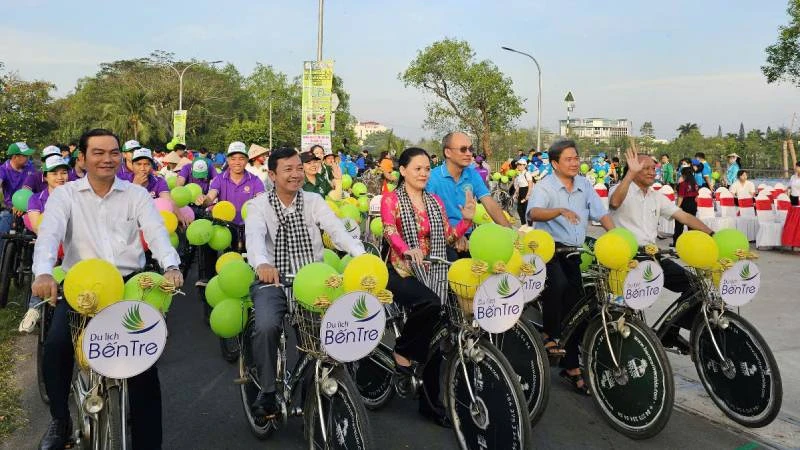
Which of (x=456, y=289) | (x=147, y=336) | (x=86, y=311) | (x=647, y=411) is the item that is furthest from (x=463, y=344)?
(x=86, y=311)

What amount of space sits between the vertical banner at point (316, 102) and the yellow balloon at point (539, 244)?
10672 millimetres

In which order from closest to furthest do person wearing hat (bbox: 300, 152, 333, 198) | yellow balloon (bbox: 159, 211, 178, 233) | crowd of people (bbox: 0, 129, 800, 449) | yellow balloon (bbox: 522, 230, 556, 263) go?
crowd of people (bbox: 0, 129, 800, 449) < yellow balloon (bbox: 522, 230, 556, 263) < yellow balloon (bbox: 159, 211, 178, 233) < person wearing hat (bbox: 300, 152, 333, 198)

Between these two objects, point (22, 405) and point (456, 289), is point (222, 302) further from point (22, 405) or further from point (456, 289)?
point (22, 405)

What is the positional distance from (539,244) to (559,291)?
501 mm

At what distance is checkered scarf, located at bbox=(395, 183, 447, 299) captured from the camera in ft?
14.7

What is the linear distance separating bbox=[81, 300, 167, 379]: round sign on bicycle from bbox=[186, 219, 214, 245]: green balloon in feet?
13.1

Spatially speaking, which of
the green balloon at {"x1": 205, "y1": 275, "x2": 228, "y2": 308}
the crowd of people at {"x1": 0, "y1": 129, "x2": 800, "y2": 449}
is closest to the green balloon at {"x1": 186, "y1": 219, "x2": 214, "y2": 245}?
the crowd of people at {"x1": 0, "y1": 129, "x2": 800, "y2": 449}

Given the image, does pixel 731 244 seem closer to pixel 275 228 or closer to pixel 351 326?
pixel 351 326

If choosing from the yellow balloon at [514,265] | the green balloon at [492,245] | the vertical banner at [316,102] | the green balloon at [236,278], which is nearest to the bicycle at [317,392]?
the green balloon at [236,278]

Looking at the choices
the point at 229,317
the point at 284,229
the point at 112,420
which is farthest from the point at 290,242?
the point at 112,420

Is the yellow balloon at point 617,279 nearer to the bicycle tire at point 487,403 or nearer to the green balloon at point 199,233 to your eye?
the bicycle tire at point 487,403

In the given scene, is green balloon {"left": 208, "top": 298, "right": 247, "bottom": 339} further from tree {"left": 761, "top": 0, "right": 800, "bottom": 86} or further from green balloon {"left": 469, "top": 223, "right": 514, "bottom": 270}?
tree {"left": 761, "top": 0, "right": 800, "bottom": 86}

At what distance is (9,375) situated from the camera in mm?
6016

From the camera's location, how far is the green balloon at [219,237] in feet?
23.7
